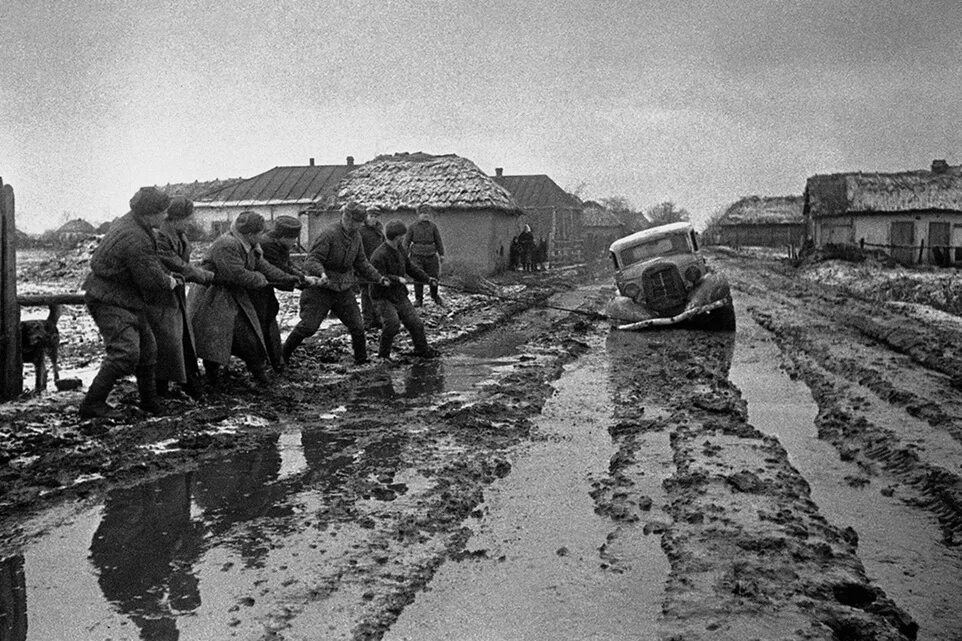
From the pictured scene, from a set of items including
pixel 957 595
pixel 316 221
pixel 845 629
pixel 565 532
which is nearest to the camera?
pixel 845 629

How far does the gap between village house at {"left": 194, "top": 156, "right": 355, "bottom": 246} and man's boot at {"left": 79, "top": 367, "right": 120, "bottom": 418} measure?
42.5 meters

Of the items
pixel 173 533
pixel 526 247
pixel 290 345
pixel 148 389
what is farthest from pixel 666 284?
pixel 526 247

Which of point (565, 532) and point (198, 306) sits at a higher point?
point (198, 306)

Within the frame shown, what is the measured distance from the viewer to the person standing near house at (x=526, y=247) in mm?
36219

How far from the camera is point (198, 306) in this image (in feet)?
30.4

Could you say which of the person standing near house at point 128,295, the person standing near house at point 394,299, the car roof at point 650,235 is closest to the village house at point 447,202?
the car roof at point 650,235

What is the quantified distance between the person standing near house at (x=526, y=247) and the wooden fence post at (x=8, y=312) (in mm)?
28391

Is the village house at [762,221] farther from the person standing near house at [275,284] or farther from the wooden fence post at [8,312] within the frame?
the wooden fence post at [8,312]

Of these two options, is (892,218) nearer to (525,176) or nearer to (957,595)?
(525,176)

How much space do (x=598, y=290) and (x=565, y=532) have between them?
2298 cm

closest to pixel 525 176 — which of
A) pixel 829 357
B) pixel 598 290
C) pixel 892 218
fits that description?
pixel 892 218

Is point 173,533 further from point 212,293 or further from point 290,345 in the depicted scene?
point 290,345

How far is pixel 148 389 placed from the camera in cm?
785

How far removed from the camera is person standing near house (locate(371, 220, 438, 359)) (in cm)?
1167
